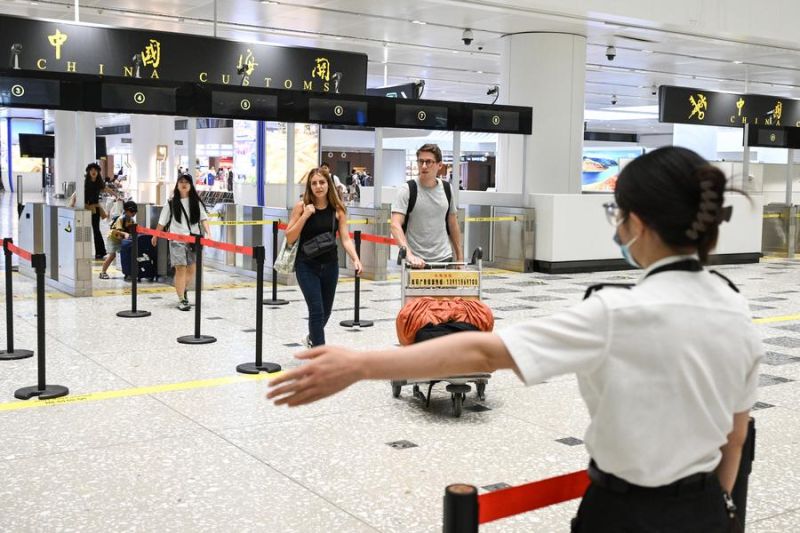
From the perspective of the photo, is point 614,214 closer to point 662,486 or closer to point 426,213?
point 662,486

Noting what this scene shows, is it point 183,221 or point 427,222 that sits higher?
point 427,222

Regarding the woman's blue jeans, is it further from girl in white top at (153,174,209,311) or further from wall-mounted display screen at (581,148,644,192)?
wall-mounted display screen at (581,148,644,192)

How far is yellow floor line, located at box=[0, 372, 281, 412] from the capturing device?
18.2 ft

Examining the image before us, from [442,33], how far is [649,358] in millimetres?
14124

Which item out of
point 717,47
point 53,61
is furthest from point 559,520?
point 717,47

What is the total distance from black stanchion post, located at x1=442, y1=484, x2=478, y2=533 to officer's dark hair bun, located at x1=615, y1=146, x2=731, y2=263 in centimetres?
70

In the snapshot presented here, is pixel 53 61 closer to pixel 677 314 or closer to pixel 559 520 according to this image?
pixel 559 520

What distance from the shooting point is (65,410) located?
17.9ft

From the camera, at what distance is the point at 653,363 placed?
1.64 meters

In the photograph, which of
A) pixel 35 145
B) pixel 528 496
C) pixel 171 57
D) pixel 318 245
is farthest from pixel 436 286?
pixel 35 145

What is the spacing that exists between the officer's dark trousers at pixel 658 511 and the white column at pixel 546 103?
12.4 metres

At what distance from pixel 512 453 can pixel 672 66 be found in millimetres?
15603

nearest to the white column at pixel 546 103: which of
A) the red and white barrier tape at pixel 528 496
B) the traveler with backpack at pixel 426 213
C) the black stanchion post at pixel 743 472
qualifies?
the traveler with backpack at pixel 426 213

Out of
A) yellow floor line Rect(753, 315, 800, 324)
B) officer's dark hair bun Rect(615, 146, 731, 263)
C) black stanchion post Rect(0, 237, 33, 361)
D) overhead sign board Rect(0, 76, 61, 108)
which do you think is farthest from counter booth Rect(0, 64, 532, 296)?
officer's dark hair bun Rect(615, 146, 731, 263)
